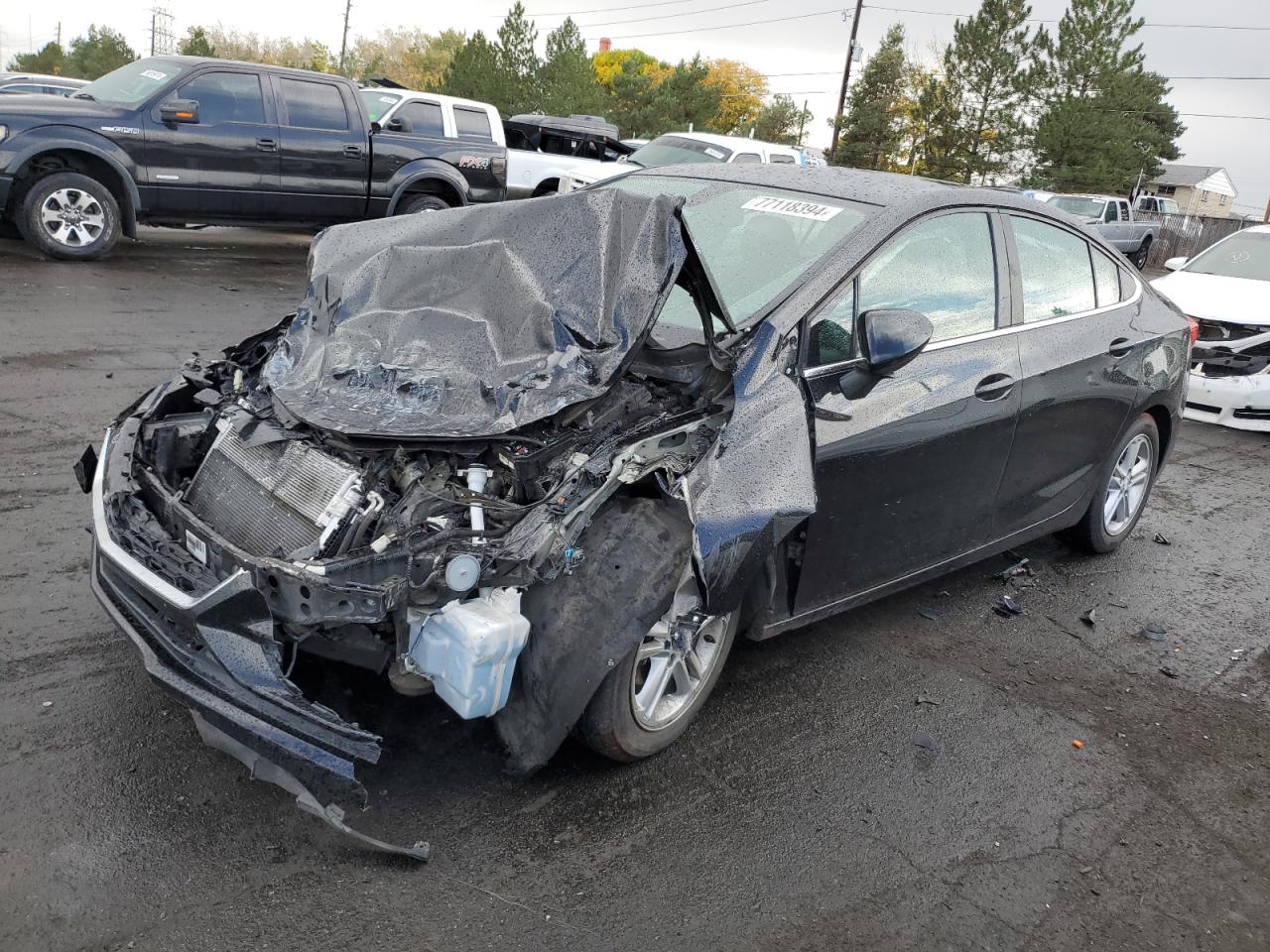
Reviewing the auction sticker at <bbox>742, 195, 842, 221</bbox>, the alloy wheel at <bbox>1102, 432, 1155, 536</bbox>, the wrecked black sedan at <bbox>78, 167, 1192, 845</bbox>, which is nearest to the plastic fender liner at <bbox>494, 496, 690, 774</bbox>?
the wrecked black sedan at <bbox>78, 167, 1192, 845</bbox>

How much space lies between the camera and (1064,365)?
4.39m

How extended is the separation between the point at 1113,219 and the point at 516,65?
20.7 metres

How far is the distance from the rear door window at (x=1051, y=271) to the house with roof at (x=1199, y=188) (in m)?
89.4

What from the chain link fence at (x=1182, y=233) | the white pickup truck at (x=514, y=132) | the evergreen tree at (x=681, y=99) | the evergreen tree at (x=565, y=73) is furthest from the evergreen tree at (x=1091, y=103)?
the white pickup truck at (x=514, y=132)

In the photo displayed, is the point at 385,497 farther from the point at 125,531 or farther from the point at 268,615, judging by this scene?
the point at 125,531

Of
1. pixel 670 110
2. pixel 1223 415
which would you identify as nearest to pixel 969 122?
pixel 670 110

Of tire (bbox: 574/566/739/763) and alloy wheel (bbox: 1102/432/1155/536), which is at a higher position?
alloy wheel (bbox: 1102/432/1155/536)

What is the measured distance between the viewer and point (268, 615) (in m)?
2.61

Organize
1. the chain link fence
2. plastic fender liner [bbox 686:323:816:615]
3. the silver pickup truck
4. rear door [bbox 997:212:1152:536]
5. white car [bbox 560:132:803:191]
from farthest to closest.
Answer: the chain link fence < the silver pickup truck < white car [bbox 560:132:803:191] < rear door [bbox 997:212:1152:536] < plastic fender liner [bbox 686:323:816:615]

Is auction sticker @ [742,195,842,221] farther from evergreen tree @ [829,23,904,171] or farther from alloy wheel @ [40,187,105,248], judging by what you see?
evergreen tree @ [829,23,904,171]

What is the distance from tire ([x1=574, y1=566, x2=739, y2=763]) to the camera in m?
3.03

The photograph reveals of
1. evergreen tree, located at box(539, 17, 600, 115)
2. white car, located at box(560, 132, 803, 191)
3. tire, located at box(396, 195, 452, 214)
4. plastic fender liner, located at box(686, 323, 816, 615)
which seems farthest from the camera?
evergreen tree, located at box(539, 17, 600, 115)

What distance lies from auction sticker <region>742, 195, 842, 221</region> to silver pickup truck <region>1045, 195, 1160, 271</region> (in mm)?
21650

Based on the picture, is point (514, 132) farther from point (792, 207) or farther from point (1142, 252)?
point (1142, 252)
